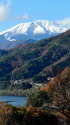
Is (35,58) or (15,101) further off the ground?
(35,58)

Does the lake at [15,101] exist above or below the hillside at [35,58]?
below

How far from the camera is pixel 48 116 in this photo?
2406cm

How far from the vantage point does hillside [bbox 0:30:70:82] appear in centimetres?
15425

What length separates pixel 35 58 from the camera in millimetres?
176875

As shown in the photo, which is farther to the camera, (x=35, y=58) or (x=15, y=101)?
(x=35, y=58)

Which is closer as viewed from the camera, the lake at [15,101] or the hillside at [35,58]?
the lake at [15,101]

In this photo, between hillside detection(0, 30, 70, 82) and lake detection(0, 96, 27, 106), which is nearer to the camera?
lake detection(0, 96, 27, 106)

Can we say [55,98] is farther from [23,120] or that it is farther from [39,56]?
[39,56]

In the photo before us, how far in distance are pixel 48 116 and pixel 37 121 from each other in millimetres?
1257

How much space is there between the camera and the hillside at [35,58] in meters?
154

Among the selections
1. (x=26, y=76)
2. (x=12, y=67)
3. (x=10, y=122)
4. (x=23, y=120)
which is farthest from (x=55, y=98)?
(x=12, y=67)

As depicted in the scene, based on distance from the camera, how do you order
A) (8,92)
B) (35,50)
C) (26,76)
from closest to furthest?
(8,92) < (26,76) < (35,50)

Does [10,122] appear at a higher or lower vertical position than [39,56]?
lower

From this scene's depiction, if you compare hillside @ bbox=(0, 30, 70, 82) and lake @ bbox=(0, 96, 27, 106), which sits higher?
hillside @ bbox=(0, 30, 70, 82)
